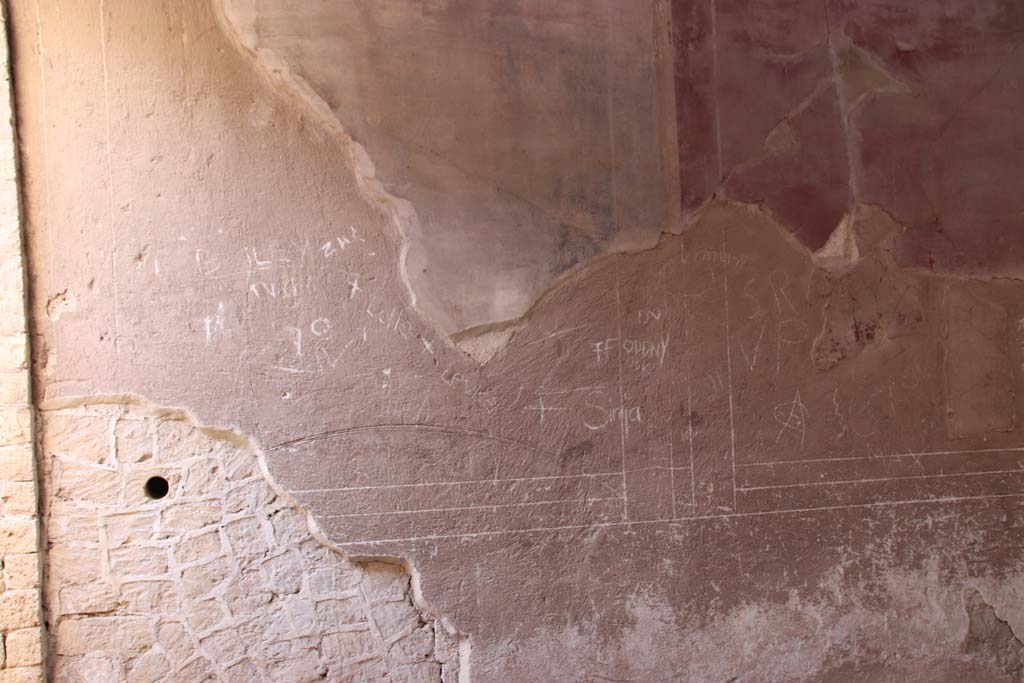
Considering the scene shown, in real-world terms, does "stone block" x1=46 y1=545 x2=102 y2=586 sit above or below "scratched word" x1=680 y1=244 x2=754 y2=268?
below

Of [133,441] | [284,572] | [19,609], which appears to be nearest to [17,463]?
[133,441]

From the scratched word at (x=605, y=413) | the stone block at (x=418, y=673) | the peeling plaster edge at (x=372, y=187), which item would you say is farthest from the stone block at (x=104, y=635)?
the scratched word at (x=605, y=413)

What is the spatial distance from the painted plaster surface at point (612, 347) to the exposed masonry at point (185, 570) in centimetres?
11

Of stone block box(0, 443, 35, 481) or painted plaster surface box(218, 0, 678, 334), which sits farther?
painted plaster surface box(218, 0, 678, 334)

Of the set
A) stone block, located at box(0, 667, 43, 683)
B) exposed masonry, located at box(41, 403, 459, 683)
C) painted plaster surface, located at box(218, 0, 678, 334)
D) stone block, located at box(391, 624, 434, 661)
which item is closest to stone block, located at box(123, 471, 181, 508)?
exposed masonry, located at box(41, 403, 459, 683)

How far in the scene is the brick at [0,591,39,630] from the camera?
245 centimetres

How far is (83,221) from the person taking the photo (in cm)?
255

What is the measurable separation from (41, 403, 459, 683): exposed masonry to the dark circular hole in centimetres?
2

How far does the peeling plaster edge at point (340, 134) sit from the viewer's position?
264cm

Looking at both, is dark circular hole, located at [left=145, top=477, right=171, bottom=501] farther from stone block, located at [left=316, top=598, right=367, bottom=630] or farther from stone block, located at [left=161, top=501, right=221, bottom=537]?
stone block, located at [left=316, top=598, right=367, bottom=630]

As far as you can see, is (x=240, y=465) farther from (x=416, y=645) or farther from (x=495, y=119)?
(x=495, y=119)

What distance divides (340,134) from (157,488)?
4.45ft

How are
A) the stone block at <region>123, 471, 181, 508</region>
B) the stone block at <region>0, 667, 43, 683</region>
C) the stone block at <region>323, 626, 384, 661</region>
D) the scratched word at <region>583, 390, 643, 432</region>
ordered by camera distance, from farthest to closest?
the scratched word at <region>583, 390, 643, 432</region> < the stone block at <region>323, 626, 384, 661</region> < the stone block at <region>123, 471, 181, 508</region> < the stone block at <region>0, 667, 43, 683</region>

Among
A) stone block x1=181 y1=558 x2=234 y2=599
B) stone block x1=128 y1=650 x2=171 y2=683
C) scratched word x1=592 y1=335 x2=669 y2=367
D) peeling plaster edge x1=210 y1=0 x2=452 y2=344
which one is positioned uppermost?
peeling plaster edge x1=210 y1=0 x2=452 y2=344
